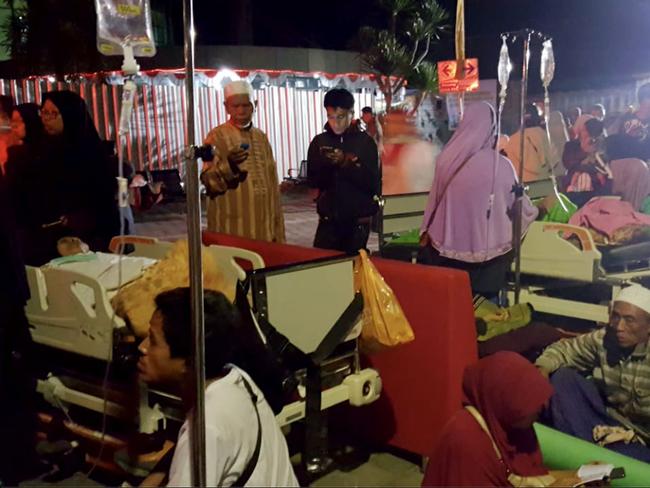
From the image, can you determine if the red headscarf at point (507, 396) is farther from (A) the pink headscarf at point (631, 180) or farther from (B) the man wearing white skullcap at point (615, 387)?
(A) the pink headscarf at point (631, 180)

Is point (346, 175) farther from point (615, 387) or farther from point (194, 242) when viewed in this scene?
point (194, 242)

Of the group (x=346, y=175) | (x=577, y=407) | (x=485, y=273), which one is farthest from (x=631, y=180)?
(x=577, y=407)

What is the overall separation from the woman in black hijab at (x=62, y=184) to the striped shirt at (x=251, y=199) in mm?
680

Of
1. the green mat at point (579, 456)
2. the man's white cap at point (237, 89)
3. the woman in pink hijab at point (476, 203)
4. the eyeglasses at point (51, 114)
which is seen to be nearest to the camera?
the green mat at point (579, 456)

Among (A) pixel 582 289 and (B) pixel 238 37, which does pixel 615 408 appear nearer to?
(A) pixel 582 289

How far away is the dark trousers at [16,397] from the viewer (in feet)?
10.8

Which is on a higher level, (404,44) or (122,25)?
(404,44)

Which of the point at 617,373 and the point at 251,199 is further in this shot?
the point at 251,199

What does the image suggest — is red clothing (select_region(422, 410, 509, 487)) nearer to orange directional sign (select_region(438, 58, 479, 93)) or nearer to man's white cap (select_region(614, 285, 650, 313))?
man's white cap (select_region(614, 285, 650, 313))

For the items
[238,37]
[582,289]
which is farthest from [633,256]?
[238,37]

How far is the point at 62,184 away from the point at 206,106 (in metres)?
6.61

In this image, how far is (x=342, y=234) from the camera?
4797 millimetres

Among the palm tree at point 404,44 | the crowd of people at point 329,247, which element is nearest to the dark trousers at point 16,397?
the crowd of people at point 329,247

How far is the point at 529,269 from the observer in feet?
16.3
